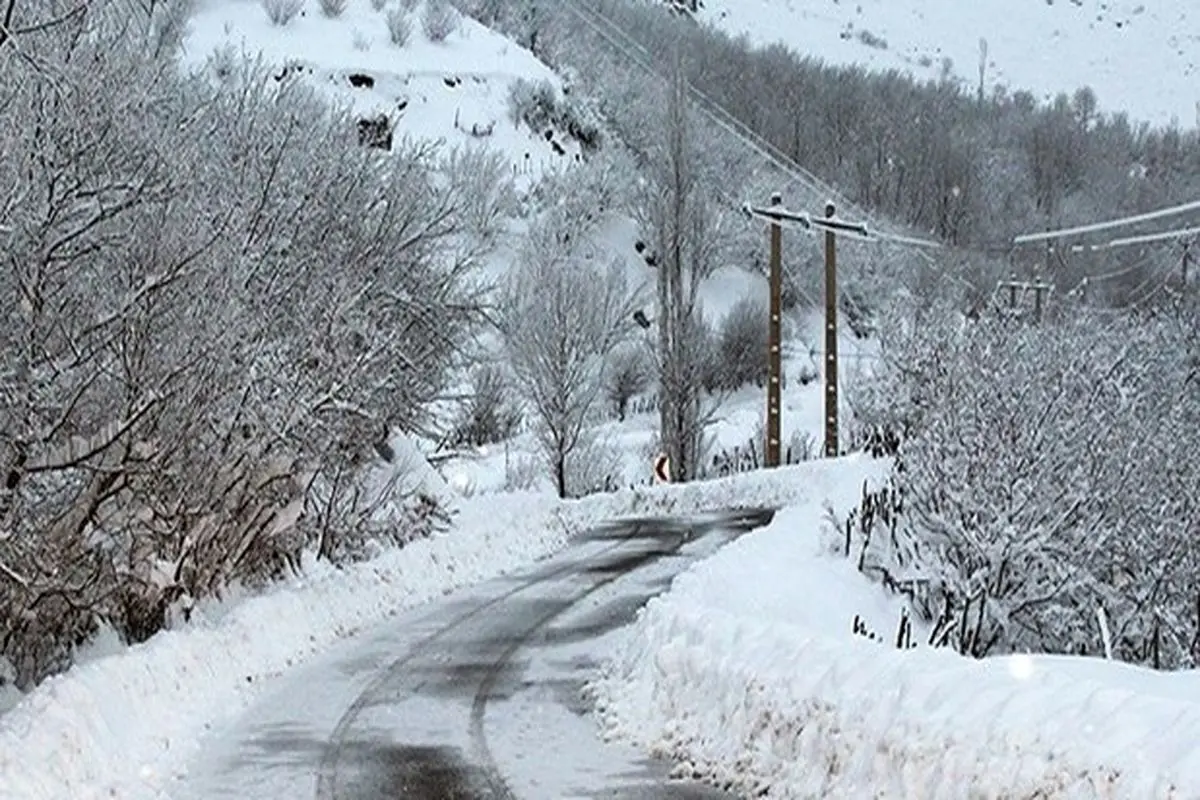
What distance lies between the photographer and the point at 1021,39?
407ft

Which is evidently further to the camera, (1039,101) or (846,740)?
(1039,101)

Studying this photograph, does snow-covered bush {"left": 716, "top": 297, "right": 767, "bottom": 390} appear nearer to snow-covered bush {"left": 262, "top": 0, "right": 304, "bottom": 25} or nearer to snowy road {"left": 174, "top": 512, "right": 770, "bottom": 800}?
snow-covered bush {"left": 262, "top": 0, "right": 304, "bottom": 25}

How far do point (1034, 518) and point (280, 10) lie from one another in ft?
155

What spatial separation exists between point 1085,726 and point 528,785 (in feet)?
13.8

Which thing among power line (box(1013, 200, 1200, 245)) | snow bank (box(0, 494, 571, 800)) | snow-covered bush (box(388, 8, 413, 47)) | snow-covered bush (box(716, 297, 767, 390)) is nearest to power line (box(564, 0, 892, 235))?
snow-covered bush (box(388, 8, 413, 47))

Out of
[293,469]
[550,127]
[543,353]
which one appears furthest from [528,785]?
[550,127]

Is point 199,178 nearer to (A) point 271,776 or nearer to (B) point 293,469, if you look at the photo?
(B) point 293,469

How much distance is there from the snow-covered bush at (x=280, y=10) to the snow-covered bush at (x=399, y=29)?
3966mm

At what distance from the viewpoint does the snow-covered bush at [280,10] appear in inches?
2346

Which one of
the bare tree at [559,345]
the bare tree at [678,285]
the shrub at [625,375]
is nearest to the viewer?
the bare tree at [678,285]

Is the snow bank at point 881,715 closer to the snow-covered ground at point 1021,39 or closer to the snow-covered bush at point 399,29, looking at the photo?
the snow-covered bush at point 399,29

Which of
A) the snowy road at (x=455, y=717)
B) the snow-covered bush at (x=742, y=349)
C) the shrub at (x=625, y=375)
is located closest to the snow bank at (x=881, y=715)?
the snowy road at (x=455, y=717)

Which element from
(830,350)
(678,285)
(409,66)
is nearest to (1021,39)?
(409,66)

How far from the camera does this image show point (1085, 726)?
739cm
